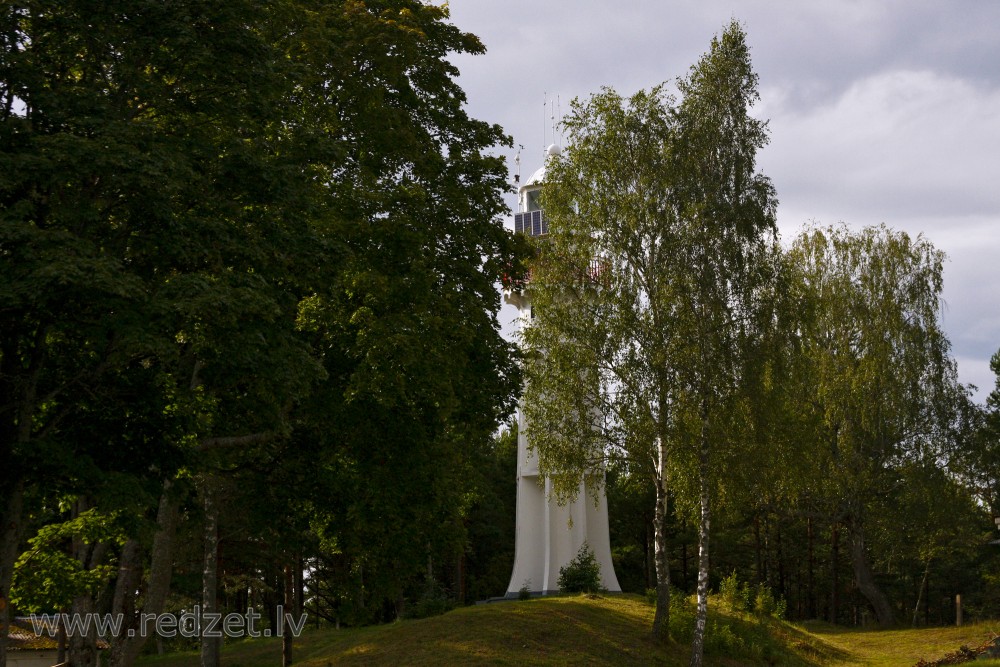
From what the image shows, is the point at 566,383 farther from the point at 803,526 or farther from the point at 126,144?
the point at 803,526

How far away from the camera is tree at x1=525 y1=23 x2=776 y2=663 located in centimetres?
2373

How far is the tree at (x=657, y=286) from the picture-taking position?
23734mm

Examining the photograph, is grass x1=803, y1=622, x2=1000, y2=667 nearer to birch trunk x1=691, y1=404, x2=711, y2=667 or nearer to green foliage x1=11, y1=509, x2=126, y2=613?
birch trunk x1=691, y1=404, x2=711, y2=667

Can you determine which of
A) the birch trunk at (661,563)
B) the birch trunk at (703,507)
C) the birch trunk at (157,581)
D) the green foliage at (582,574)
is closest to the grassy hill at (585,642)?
the birch trunk at (661,563)

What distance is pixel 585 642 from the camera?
22547 millimetres

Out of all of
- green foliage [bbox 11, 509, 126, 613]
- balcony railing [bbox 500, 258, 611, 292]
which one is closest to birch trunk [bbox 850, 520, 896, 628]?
balcony railing [bbox 500, 258, 611, 292]

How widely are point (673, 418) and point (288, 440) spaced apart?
31.2 feet

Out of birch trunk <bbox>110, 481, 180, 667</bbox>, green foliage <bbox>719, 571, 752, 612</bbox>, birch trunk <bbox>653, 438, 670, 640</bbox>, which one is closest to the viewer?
birch trunk <bbox>110, 481, 180, 667</bbox>

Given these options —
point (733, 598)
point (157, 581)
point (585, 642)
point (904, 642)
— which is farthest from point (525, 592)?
point (157, 581)

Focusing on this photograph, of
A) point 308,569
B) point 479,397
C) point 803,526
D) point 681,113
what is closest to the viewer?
point 479,397

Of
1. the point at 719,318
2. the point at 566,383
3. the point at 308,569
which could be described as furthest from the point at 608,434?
the point at 308,569

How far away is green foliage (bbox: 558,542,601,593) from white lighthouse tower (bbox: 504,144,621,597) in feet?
1.25

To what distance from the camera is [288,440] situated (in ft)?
63.3

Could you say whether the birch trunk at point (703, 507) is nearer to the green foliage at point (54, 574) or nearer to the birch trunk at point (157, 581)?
the birch trunk at point (157, 581)
